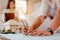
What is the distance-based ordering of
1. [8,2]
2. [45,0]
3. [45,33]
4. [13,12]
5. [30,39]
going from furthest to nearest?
[8,2]
[13,12]
[45,0]
[45,33]
[30,39]

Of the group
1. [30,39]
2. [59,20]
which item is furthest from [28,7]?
[30,39]

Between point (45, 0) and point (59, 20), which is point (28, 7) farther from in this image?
point (59, 20)

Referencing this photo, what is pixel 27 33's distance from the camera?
3.72 ft

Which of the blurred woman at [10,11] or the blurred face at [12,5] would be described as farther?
the blurred face at [12,5]

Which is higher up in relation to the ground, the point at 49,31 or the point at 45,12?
the point at 45,12

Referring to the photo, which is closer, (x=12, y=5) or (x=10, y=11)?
(x=10, y=11)

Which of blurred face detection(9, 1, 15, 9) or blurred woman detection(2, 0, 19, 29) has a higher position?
blurred face detection(9, 1, 15, 9)

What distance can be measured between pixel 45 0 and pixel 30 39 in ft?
2.03

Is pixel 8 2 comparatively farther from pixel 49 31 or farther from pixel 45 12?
pixel 49 31

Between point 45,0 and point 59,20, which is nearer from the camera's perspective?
point 59,20

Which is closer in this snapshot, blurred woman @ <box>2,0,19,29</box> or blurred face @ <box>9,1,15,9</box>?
blurred woman @ <box>2,0,19,29</box>

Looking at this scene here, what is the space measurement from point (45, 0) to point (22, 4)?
3.76 ft

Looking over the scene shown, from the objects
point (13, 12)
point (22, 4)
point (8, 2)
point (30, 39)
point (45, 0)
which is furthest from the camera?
point (22, 4)

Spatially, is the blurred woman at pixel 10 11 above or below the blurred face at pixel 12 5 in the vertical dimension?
below
